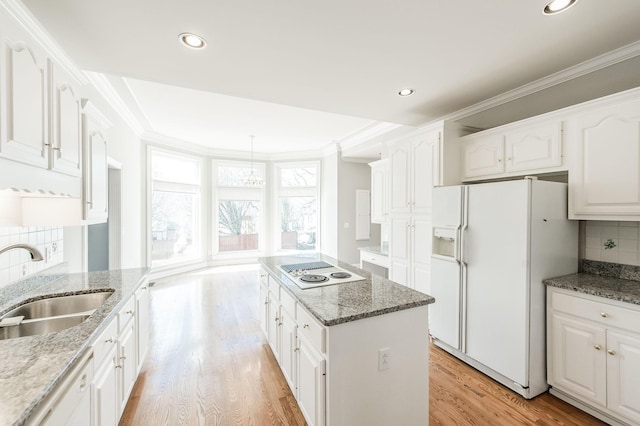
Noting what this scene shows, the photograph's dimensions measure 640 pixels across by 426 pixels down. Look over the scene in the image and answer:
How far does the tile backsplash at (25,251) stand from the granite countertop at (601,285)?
12.5 ft

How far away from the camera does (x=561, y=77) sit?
7.70 feet

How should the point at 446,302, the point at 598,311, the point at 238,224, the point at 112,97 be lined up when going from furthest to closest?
the point at 238,224 → the point at 112,97 → the point at 446,302 → the point at 598,311

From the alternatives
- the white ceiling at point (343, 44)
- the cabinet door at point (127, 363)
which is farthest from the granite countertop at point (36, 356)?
the white ceiling at point (343, 44)

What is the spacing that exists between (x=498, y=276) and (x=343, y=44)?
220cm

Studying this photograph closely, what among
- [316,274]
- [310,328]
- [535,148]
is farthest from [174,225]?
[535,148]

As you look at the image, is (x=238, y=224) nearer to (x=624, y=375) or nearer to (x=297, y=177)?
(x=297, y=177)

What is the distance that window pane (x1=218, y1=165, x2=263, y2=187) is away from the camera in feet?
21.7

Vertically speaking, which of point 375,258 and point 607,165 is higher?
point 607,165

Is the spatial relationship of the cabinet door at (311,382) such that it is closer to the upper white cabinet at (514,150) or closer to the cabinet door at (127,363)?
the cabinet door at (127,363)

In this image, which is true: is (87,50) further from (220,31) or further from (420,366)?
→ (420,366)

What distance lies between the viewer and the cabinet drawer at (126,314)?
1.72 meters

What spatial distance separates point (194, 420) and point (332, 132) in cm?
473

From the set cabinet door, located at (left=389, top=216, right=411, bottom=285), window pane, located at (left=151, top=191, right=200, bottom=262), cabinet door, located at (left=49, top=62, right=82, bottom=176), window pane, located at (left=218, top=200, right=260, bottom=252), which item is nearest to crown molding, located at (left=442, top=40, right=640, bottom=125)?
cabinet door, located at (left=389, top=216, right=411, bottom=285)

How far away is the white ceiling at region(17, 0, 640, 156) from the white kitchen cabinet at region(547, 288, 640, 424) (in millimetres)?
1838
